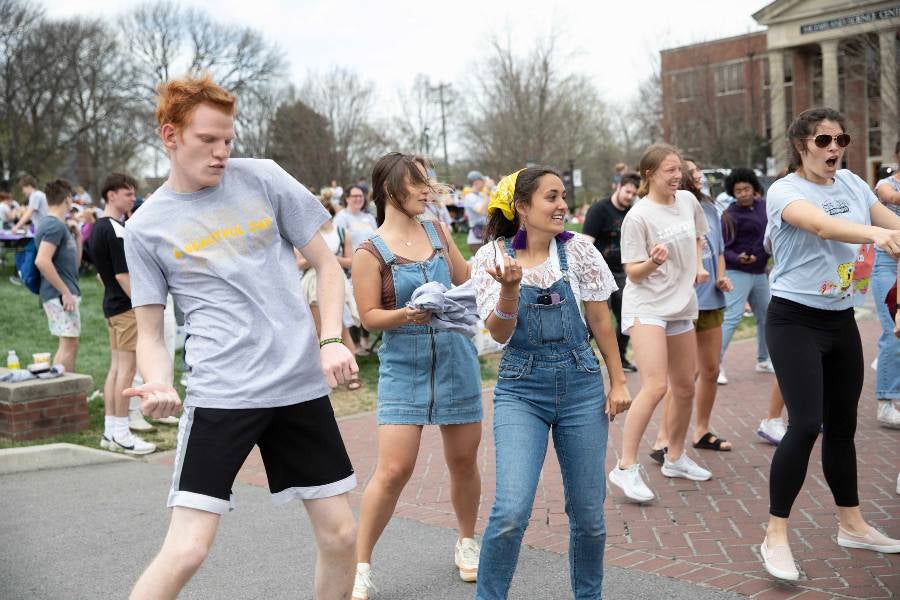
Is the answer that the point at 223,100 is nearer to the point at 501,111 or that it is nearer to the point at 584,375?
the point at 584,375

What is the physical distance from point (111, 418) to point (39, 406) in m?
0.67

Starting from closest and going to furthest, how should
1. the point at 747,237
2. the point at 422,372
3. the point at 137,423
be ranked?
the point at 422,372 → the point at 137,423 → the point at 747,237

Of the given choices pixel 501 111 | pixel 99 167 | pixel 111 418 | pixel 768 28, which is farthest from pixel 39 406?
pixel 768 28

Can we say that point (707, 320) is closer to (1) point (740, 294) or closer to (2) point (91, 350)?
(1) point (740, 294)

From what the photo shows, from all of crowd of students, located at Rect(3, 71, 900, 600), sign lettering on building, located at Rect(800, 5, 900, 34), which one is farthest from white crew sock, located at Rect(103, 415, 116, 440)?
sign lettering on building, located at Rect(800, 5, 900, 34)

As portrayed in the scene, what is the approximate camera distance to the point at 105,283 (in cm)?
759

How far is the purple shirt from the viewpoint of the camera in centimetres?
864

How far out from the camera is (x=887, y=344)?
24.1 feet

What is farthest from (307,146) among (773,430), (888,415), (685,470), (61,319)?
(685,470)

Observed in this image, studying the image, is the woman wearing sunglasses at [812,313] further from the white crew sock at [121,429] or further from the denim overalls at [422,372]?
the white crew sock at [121,429]

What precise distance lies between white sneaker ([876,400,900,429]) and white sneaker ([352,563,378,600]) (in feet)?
14.9

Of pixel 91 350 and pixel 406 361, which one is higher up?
pixel 406 361

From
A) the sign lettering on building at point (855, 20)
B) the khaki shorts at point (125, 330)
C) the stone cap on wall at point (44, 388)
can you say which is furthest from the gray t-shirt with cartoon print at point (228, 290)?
the sign lettering on building at point (855, 20)

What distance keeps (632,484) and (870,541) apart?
1.41m
